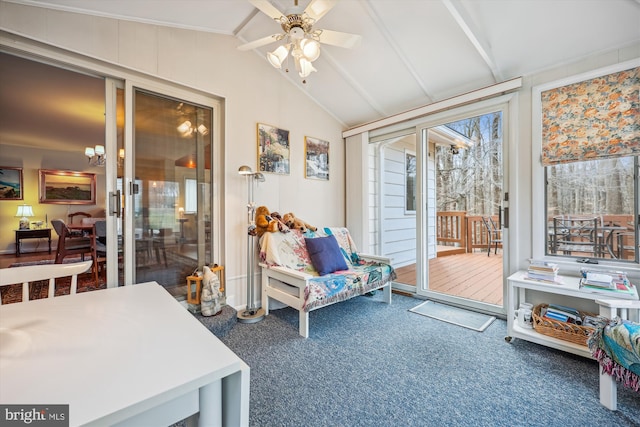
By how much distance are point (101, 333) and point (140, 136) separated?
2.10 m

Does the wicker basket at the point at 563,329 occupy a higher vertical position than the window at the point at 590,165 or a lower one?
lower

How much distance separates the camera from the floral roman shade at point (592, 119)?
6.92ft

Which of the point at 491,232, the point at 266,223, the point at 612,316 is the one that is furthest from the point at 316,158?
the point at 491,232

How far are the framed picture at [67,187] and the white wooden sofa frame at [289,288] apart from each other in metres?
5.61

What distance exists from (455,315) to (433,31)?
272 centimetres

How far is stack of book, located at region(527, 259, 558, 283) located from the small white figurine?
2730mm

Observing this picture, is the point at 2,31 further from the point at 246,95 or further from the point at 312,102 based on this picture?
the point at 312,102

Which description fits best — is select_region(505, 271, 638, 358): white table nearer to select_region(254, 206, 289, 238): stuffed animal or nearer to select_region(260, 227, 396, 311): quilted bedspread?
select_region(260, 227, 396, 311): quilted bedspread

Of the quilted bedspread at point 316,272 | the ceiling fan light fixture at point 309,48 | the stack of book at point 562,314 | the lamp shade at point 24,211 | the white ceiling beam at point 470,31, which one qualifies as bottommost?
the stack of book at point 562,314

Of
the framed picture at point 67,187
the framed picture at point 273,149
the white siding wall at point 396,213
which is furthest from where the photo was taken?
the framed picture at point 67,187

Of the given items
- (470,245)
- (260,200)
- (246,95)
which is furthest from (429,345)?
(470,245)

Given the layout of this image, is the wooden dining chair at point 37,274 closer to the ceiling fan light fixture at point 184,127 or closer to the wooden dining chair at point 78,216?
the ceiling fan light fixture at point 184,127

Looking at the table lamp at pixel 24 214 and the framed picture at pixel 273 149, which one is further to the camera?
the table lamp at pixel 24 214

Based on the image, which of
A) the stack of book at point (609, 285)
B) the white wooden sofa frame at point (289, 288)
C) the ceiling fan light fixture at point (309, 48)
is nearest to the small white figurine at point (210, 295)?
the white wooden sofa frame at point (289, 288)
